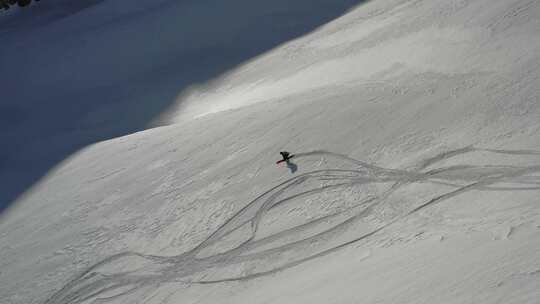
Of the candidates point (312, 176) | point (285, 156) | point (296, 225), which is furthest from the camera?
point (285, 156)

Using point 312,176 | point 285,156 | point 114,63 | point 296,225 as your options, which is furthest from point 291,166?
point 114,63

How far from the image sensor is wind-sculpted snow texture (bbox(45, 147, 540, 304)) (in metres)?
5.95

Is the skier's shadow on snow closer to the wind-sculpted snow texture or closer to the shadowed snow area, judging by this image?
the wind-sculpted snow texture

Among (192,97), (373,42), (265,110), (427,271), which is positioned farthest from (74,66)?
(427,271)

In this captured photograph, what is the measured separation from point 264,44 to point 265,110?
472 centimetres

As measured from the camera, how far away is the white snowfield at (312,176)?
5.01m

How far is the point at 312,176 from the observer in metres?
7.14

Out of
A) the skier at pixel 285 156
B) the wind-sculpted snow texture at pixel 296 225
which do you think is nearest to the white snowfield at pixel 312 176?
the wind-sculpted snow texture at pixel 296 225

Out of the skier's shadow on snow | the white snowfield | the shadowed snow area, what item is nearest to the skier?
the skier's shadow on snow

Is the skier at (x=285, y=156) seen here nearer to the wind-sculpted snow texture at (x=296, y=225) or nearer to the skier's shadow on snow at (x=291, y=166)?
the skier's shadow on snow at (x=291, y=166)

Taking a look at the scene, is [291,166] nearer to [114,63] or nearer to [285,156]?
[285,156]

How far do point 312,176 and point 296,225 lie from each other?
1.02 metres

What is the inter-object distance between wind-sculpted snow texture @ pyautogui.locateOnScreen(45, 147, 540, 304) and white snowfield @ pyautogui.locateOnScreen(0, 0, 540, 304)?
0.03m

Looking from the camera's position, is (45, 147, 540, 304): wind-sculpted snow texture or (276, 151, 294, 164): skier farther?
(276, 151, 294, 164): skier
